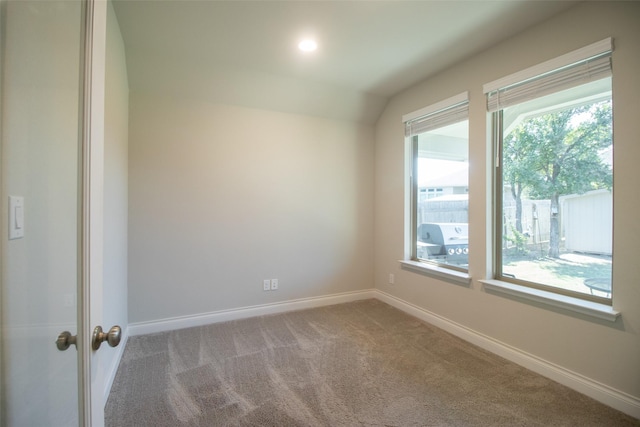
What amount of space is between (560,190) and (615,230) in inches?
18.6

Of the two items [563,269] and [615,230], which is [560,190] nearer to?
[615,230]

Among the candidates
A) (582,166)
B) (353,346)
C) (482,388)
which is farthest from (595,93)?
(353,346)

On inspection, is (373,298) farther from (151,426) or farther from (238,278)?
(151,426)

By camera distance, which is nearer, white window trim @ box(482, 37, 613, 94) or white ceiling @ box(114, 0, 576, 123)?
white window trim @ box(482, 37, 613, 94)

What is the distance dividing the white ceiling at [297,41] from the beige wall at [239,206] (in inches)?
9.9

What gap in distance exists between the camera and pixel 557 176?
209cm

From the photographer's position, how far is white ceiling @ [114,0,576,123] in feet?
6.23

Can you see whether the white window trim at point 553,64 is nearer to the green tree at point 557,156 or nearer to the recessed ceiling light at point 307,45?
the green tree at point 557,156

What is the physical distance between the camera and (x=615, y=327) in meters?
1.69

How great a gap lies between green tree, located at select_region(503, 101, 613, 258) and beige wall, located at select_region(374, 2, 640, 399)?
0.17 m

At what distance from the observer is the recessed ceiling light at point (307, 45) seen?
Answer: 2.27 m

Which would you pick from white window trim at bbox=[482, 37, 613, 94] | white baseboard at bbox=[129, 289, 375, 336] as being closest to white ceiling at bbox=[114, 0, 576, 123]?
white window trim at bbox=[482, 37, 613, 94]

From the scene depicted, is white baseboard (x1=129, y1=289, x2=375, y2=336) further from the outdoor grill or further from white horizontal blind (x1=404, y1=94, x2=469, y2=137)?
white horizontal blind (x1=404, y1=94, x2=469, y2=137)

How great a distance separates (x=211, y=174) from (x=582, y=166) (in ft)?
10.3
